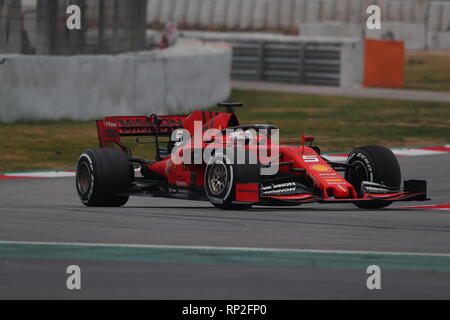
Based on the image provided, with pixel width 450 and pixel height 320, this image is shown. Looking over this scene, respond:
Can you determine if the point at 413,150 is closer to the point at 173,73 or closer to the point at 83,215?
the point at 173,73

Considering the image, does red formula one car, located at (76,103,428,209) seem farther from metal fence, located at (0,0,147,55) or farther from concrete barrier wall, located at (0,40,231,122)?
metal fence, located at (0,0,147,55)

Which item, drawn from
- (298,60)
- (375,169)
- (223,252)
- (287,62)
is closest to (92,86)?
(375,169)

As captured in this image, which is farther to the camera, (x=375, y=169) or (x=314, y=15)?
(x=314, y=15)

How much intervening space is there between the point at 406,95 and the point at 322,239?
23.4 m

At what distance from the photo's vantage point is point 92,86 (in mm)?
22516

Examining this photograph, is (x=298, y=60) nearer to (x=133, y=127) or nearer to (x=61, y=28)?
(x=61, y=28)

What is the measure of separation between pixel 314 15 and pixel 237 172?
153 feet

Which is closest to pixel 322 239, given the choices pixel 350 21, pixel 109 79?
pixel 109 79

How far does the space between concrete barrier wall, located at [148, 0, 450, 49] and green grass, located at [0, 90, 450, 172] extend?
2309 centimetres

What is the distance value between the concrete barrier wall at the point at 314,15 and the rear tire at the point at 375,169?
4041 centimetres

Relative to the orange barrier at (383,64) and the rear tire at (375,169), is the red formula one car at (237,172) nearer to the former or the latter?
the rear tire at (375,169)

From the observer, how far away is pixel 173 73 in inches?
977

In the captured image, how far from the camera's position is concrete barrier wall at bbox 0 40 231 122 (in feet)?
70.7

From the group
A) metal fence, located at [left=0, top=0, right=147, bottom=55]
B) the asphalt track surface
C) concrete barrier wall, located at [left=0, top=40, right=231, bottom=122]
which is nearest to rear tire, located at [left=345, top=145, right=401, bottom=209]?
the asphalt track surface
